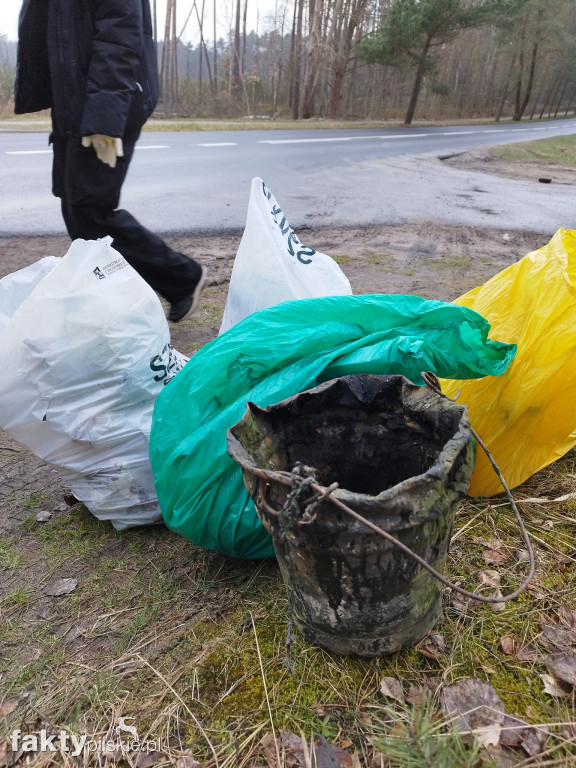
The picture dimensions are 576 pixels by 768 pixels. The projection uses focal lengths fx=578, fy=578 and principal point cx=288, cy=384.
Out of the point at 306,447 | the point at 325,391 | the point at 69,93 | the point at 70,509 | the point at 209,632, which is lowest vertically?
the point at 70,509

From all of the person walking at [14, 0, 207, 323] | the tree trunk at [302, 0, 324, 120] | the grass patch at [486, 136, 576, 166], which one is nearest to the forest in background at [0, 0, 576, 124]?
the tree trunk at [302, 0, 324, 120]

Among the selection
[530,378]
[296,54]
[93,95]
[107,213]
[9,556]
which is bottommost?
[9,556]

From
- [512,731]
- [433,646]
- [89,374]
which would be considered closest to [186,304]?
[89,374]

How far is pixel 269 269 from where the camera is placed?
6.75ft

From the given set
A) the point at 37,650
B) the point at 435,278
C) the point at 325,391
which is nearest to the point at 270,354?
the point at 325,391

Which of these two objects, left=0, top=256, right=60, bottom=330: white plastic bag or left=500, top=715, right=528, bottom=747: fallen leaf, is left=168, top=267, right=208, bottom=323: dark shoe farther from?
left=500, top=715, right=528, bottom=747: fallen leaf

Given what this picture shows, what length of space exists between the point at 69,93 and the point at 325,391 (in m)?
1.94

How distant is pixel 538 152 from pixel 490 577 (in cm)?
1948

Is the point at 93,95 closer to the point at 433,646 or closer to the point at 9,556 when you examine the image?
the point at 9,556

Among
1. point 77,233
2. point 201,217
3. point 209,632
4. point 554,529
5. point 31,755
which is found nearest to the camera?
point 31,755

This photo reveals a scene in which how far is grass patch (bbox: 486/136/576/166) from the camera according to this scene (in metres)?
15.7

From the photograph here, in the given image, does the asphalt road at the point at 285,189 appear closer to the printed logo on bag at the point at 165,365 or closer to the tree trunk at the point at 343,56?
the printed logo on bag at the point at 165,365

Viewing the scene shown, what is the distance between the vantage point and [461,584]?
1.55 metres

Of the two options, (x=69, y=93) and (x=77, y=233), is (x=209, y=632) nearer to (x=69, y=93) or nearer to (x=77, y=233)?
(x=77, y=233)
